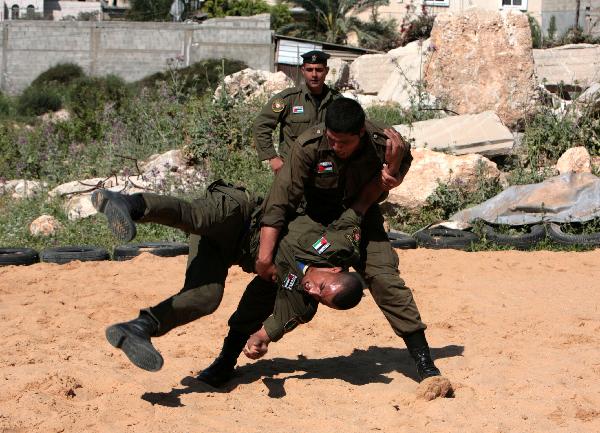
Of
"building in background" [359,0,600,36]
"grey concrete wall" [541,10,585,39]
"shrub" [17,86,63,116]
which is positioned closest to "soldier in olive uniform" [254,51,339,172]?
"shrub" [17,86,63,116]

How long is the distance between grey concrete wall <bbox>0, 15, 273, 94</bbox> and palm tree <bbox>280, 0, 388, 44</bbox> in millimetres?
2400

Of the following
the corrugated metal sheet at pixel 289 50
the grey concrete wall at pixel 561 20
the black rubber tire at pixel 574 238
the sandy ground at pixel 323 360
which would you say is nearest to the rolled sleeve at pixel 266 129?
the sandy ground at pixel 323 360

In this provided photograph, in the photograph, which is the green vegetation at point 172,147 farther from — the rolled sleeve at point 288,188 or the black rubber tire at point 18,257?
A: the rolled sleeve at point 288,188

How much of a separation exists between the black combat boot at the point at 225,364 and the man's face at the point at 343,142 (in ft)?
4.32

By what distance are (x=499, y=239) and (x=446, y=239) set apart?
0.57 metres

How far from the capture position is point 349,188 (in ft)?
17.9

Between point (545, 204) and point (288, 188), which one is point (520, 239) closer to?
point (545, 204)

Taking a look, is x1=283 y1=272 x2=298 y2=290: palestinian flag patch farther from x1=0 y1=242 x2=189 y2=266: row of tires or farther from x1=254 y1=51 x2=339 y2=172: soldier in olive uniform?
x1=0 y1=242 x2=189 y2=266: row of tires

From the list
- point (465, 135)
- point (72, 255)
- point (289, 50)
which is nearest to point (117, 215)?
point (72, 255)

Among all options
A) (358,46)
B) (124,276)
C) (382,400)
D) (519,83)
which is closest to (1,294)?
(124,276)

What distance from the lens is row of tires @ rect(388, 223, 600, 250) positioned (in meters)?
9.84

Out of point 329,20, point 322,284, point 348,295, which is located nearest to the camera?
point 348,295

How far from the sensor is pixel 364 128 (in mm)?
5301

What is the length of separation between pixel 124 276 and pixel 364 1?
88.7 feet
